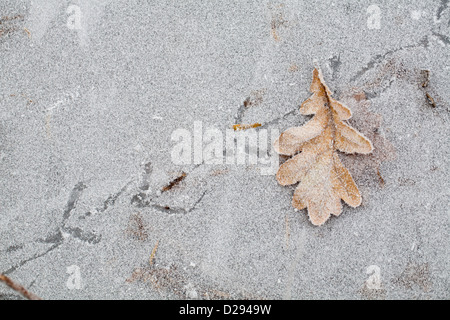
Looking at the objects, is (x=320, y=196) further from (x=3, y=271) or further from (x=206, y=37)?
(x=3, y=271)

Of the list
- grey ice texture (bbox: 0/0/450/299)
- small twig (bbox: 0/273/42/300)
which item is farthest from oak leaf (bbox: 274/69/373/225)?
small twig (bbox: 0/273/42/300)

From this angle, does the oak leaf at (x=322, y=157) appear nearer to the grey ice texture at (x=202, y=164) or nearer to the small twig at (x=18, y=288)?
the grey ice texture at (x=202, y=164)

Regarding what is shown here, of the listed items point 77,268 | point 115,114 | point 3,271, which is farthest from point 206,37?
point 3,271
